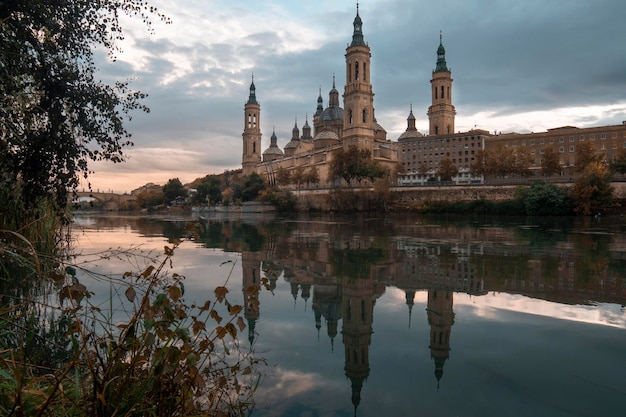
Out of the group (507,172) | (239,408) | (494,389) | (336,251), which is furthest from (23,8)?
(507,172)

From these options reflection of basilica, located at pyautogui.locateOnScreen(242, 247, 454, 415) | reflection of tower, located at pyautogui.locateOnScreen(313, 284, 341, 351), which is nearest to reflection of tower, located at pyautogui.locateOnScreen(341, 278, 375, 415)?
reflection of basilica, located at pyautogui.locateOnScreen(242, 247, 454, 415)

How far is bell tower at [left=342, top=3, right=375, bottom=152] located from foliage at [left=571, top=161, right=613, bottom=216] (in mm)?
39571

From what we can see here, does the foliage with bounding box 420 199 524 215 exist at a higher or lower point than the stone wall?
lower

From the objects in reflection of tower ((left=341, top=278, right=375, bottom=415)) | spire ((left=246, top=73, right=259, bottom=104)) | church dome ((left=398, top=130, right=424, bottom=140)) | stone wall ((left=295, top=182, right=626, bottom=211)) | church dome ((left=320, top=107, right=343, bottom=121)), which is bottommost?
reflection of tower ((left=341, top=278, right=375, bottom=415))

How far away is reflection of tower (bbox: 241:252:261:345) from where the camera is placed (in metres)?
3.15

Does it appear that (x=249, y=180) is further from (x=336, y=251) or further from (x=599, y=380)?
(x=599, y=380)

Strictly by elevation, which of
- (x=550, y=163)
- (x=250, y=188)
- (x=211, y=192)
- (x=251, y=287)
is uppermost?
(x=550, y=163)

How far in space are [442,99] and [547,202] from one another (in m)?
55.6

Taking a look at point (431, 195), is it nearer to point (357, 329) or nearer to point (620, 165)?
point (620, 165)

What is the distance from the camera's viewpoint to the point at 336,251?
14711mm

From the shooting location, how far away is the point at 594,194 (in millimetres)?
A: 38656

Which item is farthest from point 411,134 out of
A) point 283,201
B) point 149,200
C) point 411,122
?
point 149,200

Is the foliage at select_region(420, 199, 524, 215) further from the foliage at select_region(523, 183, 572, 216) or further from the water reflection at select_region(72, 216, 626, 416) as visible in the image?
the water reflection at select_region(72, 216, 626, 416)

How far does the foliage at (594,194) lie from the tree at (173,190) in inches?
3359
